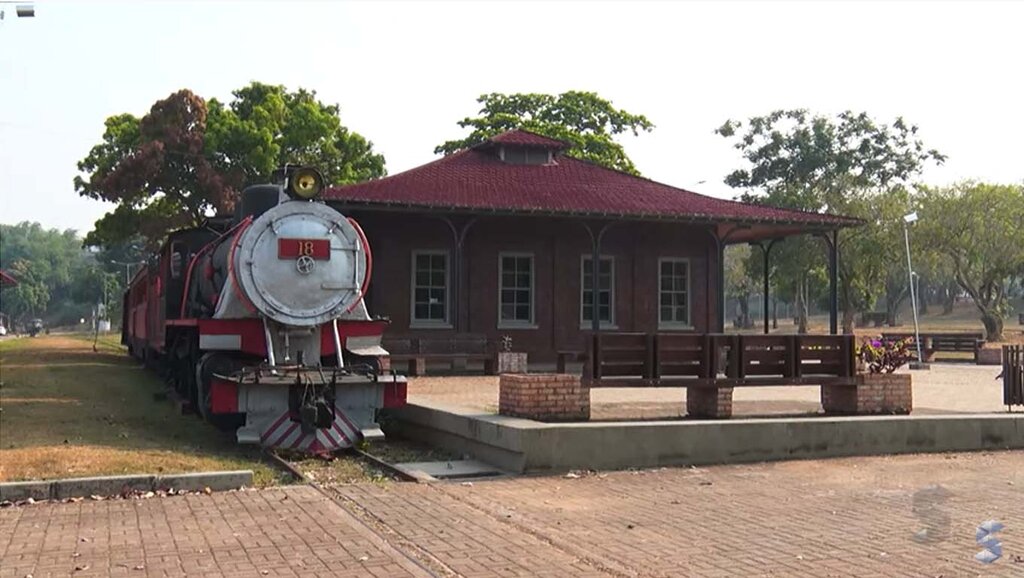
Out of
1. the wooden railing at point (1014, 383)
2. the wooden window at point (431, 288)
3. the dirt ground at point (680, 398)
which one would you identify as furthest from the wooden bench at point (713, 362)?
the wooden window at point (431, 288)

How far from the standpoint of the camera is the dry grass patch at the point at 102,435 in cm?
961

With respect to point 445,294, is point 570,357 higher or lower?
lower

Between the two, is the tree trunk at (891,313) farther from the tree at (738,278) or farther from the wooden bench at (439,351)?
the wooden bench at (439,351)

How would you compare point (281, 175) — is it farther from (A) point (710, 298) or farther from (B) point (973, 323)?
(B) point (973, 323)

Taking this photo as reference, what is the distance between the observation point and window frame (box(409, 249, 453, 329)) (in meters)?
22.6

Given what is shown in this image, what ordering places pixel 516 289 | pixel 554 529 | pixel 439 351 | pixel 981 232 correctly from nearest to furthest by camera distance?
1. pixel 554 529
2. pixel 439 351
3. pixel 516 289
4. pixel 981 232

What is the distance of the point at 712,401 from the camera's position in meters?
11.4

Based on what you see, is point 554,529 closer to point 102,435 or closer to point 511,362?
point 102,435

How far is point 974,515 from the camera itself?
7.84 meters

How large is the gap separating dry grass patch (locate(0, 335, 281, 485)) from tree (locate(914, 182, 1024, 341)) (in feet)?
118

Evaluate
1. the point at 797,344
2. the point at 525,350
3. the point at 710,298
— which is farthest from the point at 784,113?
the point at 797,344

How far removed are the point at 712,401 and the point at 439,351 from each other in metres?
10.3

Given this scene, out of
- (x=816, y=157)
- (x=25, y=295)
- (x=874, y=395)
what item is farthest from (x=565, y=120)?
(x=25, y=295)

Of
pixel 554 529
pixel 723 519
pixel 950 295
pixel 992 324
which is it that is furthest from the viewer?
pixel 950 295
